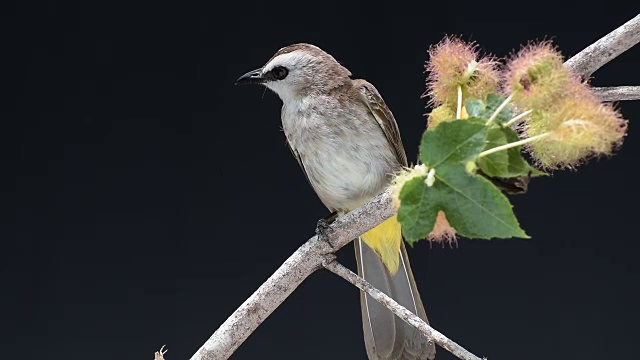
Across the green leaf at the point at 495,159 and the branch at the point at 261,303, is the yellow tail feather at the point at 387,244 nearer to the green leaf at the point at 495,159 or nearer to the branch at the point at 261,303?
the branch at the point at 261,303

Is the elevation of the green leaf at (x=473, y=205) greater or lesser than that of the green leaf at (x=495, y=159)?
lesser

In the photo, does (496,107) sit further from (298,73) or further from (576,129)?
(298,73)

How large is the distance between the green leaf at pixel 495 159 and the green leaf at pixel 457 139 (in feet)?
0.13

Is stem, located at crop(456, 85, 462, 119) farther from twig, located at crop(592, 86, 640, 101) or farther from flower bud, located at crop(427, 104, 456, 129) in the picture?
twig, located at crop(592, 86, 640, 101)

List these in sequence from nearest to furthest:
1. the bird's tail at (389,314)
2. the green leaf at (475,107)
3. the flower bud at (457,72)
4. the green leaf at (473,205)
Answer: the green leaf at (473,205) < the green leaf at (475,107) < the flower bud at (457,72) < the bird's tail at (389,314)

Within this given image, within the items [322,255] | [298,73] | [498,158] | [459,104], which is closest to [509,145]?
[498,158]

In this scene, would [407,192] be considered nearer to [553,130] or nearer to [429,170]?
[429,170]

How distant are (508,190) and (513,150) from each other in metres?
0.15

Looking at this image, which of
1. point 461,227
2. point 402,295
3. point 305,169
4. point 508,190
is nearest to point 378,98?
point 305,169

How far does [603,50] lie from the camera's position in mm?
1381

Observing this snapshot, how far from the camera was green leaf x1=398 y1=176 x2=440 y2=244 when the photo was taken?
0.90 m

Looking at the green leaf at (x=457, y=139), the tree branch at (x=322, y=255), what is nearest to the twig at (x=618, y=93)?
the tree branch at (x=322, y=255)

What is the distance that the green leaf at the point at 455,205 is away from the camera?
88 centimetres

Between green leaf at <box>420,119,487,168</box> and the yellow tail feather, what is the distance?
0.90 metres
